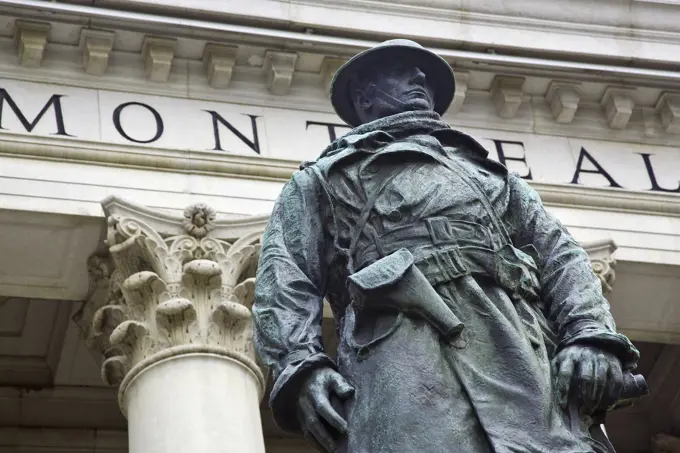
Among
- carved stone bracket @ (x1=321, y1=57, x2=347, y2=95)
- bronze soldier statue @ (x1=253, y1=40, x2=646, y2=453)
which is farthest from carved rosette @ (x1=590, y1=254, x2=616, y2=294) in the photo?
bronze soldier statue @ (x1=253, y1=40, x2=646, y2=453)

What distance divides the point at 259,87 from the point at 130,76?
4.63 feet

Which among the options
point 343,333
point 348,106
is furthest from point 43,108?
point 343,333

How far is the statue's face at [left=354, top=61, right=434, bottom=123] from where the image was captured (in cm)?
608

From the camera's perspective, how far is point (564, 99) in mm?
18359

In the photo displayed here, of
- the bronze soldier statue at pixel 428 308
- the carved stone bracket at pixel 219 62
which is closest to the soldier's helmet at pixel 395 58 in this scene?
the bronze soldier statue at pixel 428 308

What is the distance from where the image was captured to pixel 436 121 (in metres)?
5.97

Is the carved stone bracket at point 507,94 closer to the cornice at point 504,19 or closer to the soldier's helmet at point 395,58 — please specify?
the cornice at point 504,19

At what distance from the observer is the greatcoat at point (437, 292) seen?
4883 millimetres

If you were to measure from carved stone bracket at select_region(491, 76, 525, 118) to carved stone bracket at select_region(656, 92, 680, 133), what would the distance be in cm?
172

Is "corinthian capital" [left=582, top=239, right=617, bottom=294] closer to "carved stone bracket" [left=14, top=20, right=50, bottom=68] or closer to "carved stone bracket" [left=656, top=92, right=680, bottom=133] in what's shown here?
"carved stone bracket" [left=656, top=92, right=680, bottom=133]

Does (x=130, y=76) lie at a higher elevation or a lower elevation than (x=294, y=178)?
higher

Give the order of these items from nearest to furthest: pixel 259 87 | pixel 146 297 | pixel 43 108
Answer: pixel 146 297 < pixel 43 108 < pixel 259 87

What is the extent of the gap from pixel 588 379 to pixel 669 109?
1416 cm

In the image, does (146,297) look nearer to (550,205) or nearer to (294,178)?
(550,205)
